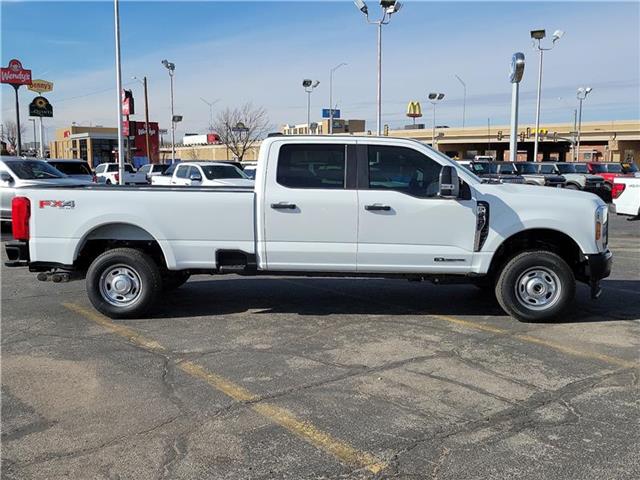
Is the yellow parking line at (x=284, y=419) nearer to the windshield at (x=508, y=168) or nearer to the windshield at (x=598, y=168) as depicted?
the windshield at (x=508, y=168)

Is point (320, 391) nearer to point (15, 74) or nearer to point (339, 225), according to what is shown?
point (339, 225)

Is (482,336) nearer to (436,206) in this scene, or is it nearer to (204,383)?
(436,206)

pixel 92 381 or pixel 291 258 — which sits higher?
pixel 291 258

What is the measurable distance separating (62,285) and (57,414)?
505 cm

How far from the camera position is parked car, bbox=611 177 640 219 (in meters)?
15.6

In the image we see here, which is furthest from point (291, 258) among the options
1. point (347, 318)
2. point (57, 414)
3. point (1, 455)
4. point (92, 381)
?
point (1, 455)

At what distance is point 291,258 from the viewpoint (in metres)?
6.62

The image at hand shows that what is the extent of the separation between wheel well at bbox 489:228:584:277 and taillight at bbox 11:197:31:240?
5234 millimetres

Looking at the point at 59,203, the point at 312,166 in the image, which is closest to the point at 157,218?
the point at 59,203

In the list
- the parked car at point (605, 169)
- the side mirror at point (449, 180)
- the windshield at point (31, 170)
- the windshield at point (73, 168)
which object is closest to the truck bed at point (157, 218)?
the side mirror at point (449, 180)

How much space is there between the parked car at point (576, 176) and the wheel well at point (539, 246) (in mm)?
21764

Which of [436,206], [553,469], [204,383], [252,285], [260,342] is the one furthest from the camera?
[252,285]

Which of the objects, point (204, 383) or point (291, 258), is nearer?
point (204, 383)

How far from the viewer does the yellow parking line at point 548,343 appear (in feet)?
17.8
